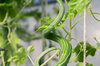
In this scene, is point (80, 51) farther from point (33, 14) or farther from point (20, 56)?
point (33, 14)

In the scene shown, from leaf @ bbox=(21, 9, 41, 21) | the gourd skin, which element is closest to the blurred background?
leaf @ bbox=(21, 9, 41, 21)

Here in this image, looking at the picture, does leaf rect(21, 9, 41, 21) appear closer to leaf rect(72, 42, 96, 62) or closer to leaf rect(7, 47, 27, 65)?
leaf rect(7, 47, 27, 65)

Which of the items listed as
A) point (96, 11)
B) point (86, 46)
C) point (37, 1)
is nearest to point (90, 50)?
point (86, 46)

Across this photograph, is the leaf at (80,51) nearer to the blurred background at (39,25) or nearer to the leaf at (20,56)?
the blurred background at (39,25)

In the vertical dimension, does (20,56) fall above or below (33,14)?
below

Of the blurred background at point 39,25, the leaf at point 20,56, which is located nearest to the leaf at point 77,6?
the blurred background at point 39,25

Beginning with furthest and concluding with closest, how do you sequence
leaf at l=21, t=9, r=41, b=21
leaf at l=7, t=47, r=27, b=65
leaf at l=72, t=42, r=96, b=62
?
1. leaf at l=21, t=9, r=41, b=21
2. leaf at l=7, t=47, r=27, b=65
3. leaf at l=72, t=42, r=96, b=62

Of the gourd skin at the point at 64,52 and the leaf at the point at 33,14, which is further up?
the leaf at the point at 33,14

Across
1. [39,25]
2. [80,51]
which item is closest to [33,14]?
[39,25]

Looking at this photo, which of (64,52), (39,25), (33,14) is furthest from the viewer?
(33,14)
